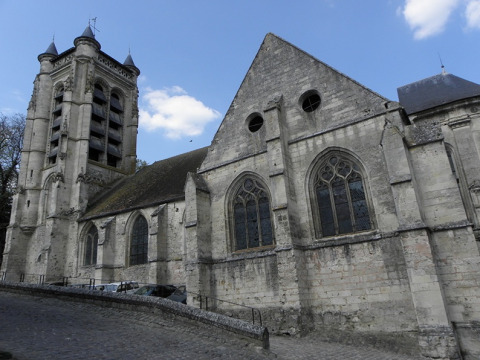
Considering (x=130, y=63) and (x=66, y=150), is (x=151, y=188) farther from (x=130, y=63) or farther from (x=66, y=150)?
(x=130, y=63)

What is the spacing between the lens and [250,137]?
556 inches

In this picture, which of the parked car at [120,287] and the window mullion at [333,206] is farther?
the parked car at [120,287]

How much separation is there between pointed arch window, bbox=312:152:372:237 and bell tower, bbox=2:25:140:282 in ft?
57.0

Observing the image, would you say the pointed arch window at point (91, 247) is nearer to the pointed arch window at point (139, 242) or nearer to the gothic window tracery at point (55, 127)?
the pointed arch window at point (139, 242)

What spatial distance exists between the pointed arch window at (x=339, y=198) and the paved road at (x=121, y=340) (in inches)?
139

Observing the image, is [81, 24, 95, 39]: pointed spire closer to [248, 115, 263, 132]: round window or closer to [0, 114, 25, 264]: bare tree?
[0, 114, 25, 264]: bare tree

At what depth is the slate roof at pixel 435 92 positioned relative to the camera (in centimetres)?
1773

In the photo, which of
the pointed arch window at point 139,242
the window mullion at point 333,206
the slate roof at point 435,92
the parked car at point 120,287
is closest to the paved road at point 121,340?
the window mullion at point 333,206

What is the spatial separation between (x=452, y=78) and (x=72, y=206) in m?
24.5

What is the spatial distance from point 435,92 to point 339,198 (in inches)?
445

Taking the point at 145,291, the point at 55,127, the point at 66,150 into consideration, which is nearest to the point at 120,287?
the point at 145,291

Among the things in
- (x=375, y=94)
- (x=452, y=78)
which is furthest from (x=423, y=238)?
(x=452, y=78)

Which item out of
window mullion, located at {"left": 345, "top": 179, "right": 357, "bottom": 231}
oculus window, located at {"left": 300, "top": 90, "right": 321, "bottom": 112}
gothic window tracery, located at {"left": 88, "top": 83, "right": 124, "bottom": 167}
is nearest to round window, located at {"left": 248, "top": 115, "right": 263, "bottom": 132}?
oculus window, located at {"left": 300, "top": 90, "right": 321, "bottom": 112}

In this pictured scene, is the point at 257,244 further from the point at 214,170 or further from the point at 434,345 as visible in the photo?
the point at 434,345
